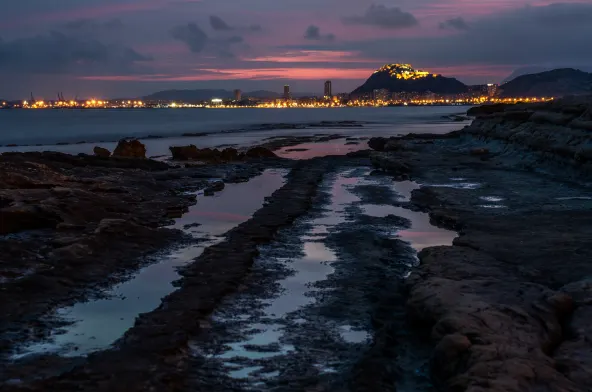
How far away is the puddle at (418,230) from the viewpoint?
12805 millimetres

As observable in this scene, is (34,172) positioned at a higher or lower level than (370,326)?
higher

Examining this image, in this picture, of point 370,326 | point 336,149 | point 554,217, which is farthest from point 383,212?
point 336,149

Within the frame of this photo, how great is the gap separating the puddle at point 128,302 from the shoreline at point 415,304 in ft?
1.18

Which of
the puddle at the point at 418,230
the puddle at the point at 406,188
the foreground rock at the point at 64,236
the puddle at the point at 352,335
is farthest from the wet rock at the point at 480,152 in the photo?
the puddle at the point at 352,335

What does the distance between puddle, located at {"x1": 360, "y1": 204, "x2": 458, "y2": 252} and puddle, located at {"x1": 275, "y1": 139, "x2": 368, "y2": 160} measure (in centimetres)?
2275

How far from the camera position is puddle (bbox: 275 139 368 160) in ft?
136

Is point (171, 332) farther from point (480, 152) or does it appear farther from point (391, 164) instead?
point (480, 152)

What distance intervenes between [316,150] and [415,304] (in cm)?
3879

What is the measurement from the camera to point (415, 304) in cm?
764

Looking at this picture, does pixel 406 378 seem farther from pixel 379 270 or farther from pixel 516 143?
pixel 516 143

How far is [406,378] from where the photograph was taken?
6.26 m

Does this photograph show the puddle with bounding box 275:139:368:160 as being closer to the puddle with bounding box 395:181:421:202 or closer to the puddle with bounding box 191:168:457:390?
the puddle with bounding box 395:181:421:202

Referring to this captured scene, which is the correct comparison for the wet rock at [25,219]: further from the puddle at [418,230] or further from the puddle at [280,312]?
the puddle at [418,230]

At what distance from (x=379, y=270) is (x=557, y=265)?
3.17 m
